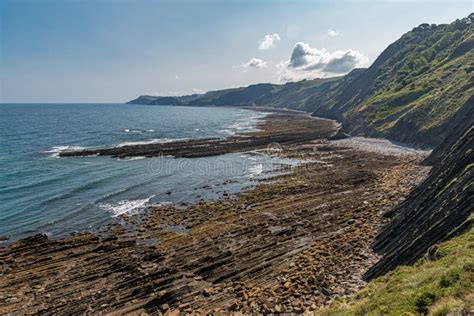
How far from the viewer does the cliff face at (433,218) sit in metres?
17.6

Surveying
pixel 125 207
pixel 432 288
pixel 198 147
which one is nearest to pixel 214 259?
pixel 432 288

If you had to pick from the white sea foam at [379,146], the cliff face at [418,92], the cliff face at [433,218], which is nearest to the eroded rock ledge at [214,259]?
the cliff face at [433,218]

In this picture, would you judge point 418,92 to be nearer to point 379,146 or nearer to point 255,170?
point 379,146

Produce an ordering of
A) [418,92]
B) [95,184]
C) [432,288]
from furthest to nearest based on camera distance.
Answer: [418,92], [95,184], [432,288]

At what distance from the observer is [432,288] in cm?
1198

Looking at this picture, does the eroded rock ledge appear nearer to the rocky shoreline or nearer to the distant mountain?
the rocky shoreline

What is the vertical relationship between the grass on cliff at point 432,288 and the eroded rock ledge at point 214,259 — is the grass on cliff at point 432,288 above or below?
above

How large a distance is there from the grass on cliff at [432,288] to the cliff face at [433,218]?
195 cm

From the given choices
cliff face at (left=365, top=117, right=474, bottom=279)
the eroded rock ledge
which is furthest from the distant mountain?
cliff face at (left=365, top=117, right=474, bottom=279)

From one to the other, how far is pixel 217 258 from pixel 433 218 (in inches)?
612

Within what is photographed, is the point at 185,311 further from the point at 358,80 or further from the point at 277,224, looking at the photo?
the point at 358,80

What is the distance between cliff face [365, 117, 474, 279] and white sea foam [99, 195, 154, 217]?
27.5m

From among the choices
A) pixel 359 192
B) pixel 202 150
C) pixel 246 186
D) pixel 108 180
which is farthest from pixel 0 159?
pixel 359 192

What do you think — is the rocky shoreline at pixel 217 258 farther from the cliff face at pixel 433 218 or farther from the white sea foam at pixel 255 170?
the white sea foam at pixel 255 170
